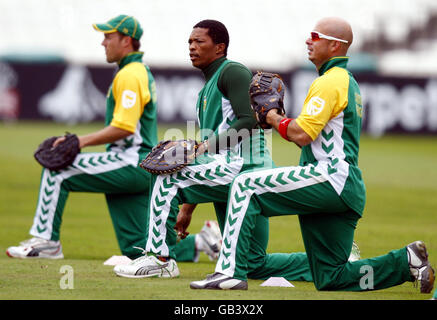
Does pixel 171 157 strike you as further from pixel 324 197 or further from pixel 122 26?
pixel 122 26

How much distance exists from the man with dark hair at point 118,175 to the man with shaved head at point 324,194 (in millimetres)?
2072

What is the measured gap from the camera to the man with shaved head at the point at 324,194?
5.32 metres

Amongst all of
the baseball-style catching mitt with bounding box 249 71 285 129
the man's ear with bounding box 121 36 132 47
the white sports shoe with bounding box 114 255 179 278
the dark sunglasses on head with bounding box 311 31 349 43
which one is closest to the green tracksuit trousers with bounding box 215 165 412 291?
the baseball-style catching mitt with bounding box 249 71 285 129

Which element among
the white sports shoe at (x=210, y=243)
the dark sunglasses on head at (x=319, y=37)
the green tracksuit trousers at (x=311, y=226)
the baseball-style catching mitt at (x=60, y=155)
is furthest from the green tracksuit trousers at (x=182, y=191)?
the baseball-style catching mitt at (x=60, y=155)

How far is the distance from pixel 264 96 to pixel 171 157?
911 mm

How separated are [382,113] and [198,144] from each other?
18222 millimetres

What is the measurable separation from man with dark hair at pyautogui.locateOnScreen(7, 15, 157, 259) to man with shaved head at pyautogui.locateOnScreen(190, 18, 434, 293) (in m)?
2.07

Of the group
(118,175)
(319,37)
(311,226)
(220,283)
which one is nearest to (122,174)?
(118,175)

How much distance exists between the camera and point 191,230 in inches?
366

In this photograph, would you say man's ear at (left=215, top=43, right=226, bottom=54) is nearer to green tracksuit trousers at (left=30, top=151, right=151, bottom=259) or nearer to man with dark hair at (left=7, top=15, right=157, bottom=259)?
man with dark hair at (left=7, top=15, right=157, bottom=259)

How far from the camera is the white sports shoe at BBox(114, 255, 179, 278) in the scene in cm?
589
